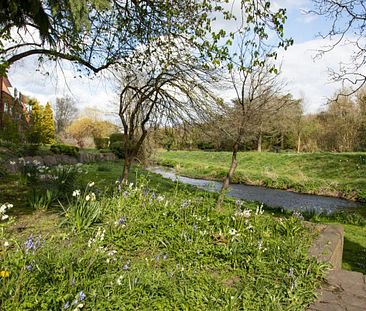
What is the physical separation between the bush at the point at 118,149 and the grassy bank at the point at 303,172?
2772 millimetres

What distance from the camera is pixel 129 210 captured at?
149 inches

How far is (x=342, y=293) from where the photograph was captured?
2.71m

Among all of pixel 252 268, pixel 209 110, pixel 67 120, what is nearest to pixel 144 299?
pixel 252 268

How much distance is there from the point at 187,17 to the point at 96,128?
28.2m

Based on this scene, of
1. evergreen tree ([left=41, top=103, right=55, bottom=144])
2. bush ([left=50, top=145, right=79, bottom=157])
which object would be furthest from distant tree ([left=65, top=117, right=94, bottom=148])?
bush ([left=50, top=145, right=79, bottom=157])

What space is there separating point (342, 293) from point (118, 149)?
20740 millimetres

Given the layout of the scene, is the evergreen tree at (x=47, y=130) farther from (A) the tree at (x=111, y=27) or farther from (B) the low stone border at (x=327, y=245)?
(B) the low stone border at (x=327, y=245)

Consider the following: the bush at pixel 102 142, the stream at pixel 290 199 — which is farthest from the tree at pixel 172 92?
the bush at pixel 102 142

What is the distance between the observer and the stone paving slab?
2480 mm

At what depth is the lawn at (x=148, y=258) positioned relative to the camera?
2076mm

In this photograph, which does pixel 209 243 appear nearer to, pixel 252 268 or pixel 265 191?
pixel 252 268

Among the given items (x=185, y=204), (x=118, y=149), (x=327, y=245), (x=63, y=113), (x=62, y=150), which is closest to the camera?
(x=327, y=245)

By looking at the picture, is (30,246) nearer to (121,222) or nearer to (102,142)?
(121,222)

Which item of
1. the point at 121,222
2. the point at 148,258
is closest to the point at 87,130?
the point at 121,222
